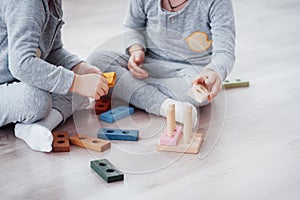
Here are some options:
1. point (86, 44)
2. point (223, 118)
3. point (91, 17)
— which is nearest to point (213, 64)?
point (223, 118)

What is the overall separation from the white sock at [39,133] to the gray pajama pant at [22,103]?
0.01 metres

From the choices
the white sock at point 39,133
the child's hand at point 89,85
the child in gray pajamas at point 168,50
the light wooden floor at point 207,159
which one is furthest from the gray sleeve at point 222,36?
the white sock at point 39,133

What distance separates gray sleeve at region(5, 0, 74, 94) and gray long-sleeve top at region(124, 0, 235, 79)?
269mm

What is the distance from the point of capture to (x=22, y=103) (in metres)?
1.05

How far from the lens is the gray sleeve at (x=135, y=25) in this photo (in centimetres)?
125

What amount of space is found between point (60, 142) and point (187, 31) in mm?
383

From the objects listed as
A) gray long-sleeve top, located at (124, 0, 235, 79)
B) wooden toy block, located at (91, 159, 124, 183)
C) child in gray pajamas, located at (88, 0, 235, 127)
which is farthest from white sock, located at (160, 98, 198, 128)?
wooden toy block, located at (91, 159, 124, 183)

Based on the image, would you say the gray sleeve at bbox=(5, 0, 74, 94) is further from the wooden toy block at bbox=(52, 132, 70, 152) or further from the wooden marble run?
the wooden marble run

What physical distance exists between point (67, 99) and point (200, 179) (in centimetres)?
38

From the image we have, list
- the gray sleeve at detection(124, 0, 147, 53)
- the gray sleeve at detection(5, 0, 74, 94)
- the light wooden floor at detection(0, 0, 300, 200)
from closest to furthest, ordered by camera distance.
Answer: the light wooden floor at detection(0, 0, 300, 200) → the gray sleeve at detection(5, 0, 74, 94) → the gray sleeve at detection(124, 0, 147, 53)

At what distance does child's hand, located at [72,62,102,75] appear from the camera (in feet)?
3.82

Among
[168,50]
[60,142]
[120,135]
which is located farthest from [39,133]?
[168,50]

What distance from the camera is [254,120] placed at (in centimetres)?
115

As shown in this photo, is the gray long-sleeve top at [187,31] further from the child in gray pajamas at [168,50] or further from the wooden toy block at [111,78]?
the wooden toy block at [111,78]
